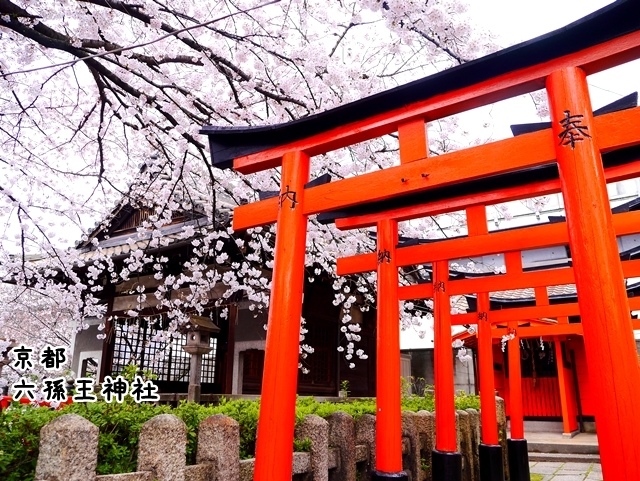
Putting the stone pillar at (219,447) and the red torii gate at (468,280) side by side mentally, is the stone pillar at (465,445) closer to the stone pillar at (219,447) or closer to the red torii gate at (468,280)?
the red torii gate at (468,280)

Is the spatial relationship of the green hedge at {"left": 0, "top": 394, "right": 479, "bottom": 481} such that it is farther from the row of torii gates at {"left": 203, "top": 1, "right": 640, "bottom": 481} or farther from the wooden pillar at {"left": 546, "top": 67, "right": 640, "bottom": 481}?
the wooden pillar at {"left": 546, "top": 67, "right": 640, "bottom": 481}

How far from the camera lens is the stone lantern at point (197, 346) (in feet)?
27.2

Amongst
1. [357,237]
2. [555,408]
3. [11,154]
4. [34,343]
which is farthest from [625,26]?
[34,343]

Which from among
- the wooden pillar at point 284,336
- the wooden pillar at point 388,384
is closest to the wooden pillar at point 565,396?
the wooden pillar at point 388,384

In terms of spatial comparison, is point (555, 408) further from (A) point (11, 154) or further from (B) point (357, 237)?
(A) point (11, 154)

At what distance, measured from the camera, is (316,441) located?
445cm

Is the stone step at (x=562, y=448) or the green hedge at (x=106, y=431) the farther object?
the stone step at (x=562, y=448)

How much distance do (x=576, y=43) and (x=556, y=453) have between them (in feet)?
43.3

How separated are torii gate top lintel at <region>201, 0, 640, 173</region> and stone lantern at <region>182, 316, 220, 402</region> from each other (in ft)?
15.8

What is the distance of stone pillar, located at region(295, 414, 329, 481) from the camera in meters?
4.41

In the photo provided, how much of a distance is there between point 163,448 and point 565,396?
1489 centimetres

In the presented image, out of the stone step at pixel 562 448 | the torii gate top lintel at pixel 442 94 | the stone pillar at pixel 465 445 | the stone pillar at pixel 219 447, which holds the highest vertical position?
the torii gate top lintel at pixel 442 94

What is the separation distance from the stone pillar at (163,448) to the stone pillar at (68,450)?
32cm

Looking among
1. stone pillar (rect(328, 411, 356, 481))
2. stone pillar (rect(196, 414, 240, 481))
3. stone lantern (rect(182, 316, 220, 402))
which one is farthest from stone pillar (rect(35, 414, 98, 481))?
stone lantern (rect(182, 316, 220, 402))
